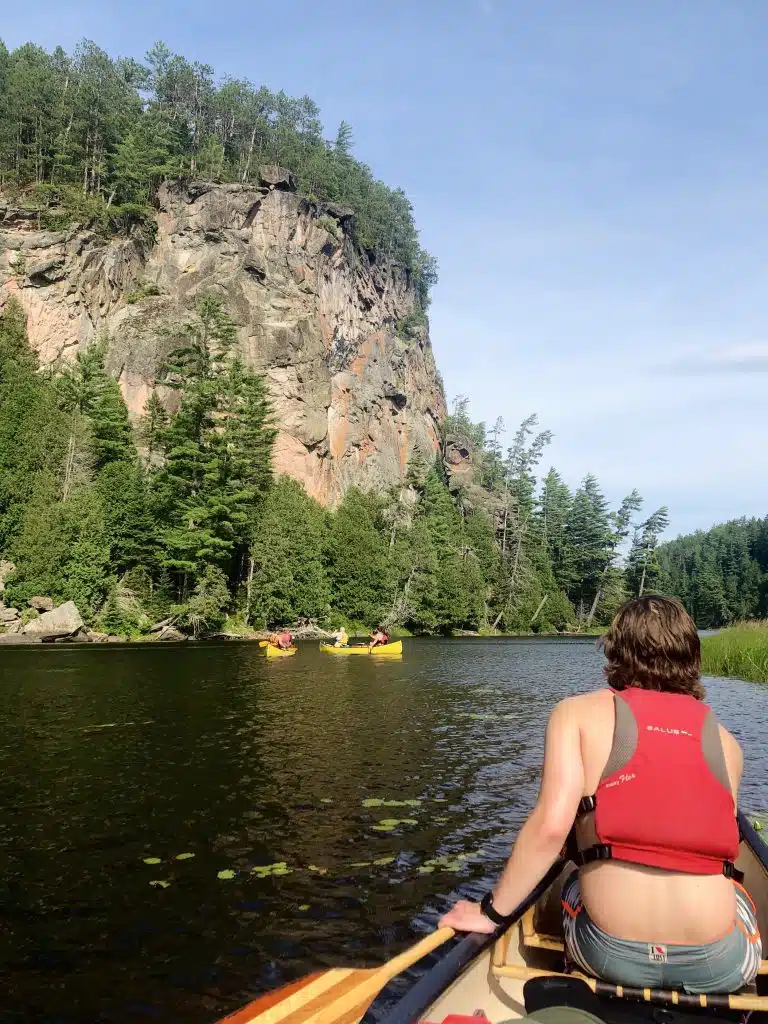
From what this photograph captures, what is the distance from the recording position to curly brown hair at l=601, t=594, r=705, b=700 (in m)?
3.37

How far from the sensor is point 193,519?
5131cm

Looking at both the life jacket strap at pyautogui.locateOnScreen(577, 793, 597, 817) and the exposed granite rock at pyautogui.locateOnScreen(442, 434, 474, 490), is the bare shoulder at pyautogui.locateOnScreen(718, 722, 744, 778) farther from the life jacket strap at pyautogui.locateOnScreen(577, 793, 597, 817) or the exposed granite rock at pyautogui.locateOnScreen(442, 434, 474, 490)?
the exposed granite rock at pyautogui.locateOnScreen(442, 434, 474, 490)

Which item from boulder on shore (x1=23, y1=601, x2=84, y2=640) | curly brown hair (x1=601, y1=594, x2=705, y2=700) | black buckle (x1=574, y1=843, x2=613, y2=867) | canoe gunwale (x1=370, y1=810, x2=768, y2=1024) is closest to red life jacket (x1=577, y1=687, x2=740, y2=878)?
black buckle (x1=574, y1=843, x2=613, y2=867)

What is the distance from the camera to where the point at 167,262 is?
6650 cm

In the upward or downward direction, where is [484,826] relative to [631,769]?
downward

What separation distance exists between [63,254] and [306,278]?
21.4 metres

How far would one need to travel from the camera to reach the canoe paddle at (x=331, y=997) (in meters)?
3.88

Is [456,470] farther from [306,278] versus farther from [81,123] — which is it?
[81,123]

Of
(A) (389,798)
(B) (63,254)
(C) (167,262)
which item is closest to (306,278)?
(C) (167,262)

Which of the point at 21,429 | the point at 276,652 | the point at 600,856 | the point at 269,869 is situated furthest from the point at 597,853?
the point at 21,429

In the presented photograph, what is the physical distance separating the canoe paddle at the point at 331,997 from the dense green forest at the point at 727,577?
422 ft

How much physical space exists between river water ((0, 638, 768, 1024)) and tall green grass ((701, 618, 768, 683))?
6118 mm

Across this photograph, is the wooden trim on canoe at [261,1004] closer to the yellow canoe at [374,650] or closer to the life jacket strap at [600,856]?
the life jacket strap at [600,856]

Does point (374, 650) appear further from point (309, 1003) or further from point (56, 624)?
point (309, 1003)
